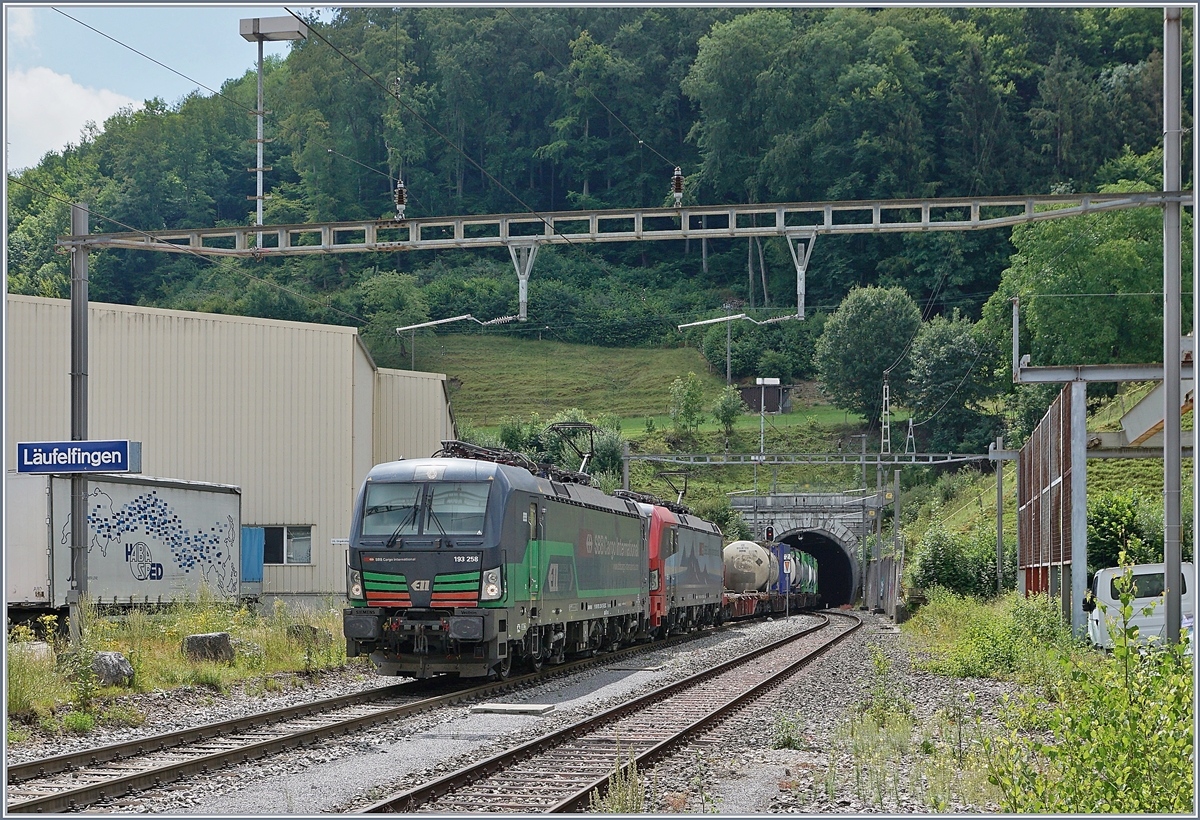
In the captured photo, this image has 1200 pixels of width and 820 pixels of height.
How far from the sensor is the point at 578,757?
11.2m

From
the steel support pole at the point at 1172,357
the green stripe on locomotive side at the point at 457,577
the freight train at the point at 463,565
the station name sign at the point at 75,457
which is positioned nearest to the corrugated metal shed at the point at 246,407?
the freight train at the point at 463,565

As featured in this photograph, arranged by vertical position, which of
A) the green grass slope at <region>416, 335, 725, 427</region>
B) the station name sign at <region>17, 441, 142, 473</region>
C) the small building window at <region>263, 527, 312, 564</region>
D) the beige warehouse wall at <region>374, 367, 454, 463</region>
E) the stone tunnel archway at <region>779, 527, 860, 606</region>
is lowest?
the stone tunnel archway at <region>779, 527, 860, 606</region>

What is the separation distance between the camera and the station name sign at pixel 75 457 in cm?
1382

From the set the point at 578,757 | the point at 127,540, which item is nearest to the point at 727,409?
the point at 127,540

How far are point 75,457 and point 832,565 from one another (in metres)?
74.4

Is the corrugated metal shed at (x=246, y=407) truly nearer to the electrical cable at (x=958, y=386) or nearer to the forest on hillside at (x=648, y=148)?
the forest on hillside at (x=648, y=148)

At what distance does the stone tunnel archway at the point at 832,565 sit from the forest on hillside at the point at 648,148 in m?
13.4

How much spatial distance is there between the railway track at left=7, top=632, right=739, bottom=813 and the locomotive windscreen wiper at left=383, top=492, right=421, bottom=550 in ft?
6.36

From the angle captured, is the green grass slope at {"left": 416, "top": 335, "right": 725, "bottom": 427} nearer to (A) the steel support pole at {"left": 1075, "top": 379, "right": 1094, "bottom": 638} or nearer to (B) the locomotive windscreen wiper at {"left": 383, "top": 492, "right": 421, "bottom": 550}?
(A) the steel support pole at {"left": 1075, "top": 379, "right": 1094, "bottom": 638}

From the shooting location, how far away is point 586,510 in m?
20.6

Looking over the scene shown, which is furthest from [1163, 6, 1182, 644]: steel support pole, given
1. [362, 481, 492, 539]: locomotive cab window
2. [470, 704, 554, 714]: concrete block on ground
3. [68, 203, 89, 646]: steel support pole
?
[68, 203, 89, 646]: steel support pole

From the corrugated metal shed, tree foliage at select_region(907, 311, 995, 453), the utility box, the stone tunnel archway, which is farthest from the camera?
tree foliage at select_region(907, 311, 995, 453)

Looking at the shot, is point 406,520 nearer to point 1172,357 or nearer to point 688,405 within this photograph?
point 1172,357

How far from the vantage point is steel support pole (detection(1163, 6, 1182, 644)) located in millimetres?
11344
